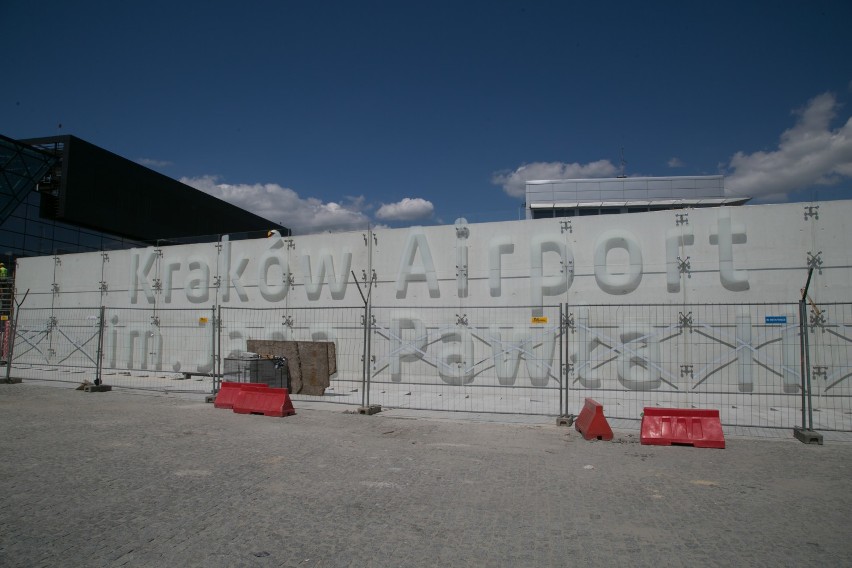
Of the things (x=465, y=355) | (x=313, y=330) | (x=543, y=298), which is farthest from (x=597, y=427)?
(x=313, y=330)

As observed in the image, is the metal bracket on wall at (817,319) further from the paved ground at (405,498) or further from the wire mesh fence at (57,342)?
the wire mesh fence at (57,342)

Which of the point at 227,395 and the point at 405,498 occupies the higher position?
the point at 227,395

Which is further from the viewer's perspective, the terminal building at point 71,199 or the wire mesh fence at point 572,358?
the terminal building at point 71,199

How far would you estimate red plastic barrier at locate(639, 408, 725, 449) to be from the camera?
8195mm

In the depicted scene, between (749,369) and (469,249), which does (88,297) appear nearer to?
(469,249)

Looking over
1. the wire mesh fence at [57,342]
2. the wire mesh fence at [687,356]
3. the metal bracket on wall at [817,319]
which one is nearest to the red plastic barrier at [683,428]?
the wire mesh fence at [687,356]

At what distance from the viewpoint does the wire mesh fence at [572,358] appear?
490 inches

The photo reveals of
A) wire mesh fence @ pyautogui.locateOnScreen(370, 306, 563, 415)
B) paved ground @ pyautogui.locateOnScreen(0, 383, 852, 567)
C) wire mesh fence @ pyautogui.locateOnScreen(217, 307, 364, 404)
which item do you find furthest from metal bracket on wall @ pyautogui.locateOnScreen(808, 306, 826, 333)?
wire mesh fence @ pyautogui.locateOnScreen(217, 307, 364, 404)

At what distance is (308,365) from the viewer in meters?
13.6

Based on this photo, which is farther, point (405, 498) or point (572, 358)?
point (572, 358)

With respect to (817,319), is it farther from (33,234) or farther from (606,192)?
(33,234)

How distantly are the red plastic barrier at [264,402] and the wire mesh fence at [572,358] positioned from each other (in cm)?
172

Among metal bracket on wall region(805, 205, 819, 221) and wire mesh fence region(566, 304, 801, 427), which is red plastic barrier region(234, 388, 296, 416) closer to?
wire mesh fence region(566, 304, 801, 427)

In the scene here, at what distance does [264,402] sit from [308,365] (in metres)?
2.83
